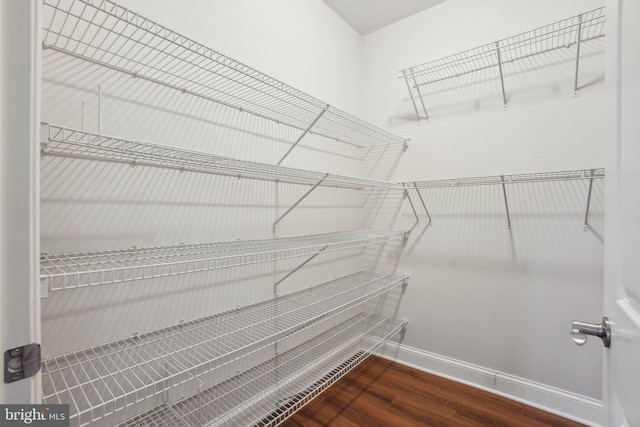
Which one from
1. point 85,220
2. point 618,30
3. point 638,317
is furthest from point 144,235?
point 618,30

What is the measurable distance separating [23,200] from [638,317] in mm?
941

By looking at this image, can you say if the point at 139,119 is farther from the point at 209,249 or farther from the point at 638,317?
the point at 638,317

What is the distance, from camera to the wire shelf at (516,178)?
128cm

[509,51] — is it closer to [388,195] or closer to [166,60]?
[388,195]

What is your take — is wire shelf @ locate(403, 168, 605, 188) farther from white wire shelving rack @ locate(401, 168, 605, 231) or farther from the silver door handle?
the silver door handle

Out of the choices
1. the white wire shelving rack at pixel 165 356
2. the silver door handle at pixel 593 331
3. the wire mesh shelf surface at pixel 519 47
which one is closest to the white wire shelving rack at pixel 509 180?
the wire mesh shelf surface at pixel 519 47

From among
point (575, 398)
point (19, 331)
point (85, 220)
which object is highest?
point (85, 220)

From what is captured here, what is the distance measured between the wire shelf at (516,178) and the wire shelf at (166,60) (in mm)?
514

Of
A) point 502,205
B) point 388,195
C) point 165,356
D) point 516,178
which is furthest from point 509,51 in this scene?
point 165,356

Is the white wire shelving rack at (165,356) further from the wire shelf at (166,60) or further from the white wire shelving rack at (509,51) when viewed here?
the white wire shelving rack at (509,51)

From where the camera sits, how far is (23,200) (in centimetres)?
42

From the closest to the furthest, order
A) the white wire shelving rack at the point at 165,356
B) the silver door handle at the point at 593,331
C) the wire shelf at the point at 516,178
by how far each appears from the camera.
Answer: the silver door handle at the point at 593,331 → the white wire shelving rack at the point at 165,356 → the wire shelf at the point at 516,178

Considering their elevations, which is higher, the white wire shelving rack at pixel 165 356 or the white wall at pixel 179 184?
the white wall at pixel 179 184

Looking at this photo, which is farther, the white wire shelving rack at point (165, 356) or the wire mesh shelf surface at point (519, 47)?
the wire mesh shelf surface at point (519, 47)
